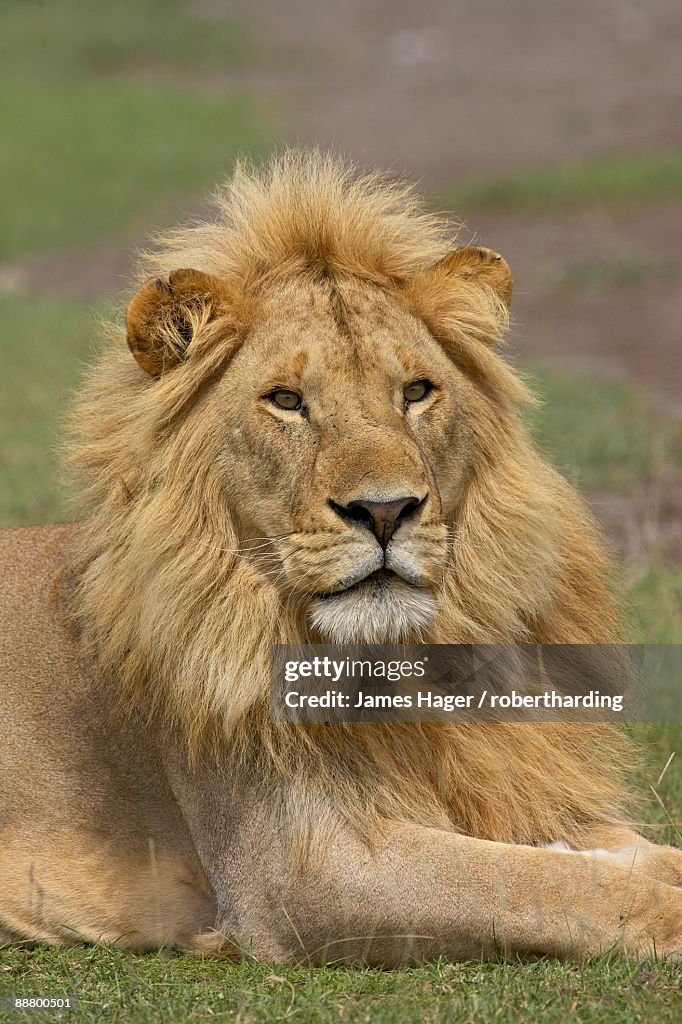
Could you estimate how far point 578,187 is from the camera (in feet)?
57.5

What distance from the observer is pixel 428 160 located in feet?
69.3

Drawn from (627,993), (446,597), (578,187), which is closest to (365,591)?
(446,597)

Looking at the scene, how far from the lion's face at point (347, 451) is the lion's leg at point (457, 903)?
0.49 meters

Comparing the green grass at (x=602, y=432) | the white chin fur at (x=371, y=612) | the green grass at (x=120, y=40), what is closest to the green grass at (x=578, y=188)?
the green grass at (x=602, y=432)

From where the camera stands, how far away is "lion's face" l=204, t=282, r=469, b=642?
3.07 m

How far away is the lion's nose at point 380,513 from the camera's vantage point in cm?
303

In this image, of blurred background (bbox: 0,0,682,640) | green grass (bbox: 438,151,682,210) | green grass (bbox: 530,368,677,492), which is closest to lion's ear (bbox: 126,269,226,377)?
blurred background (bbox: 0,0,682,640)

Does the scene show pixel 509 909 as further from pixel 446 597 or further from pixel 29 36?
pixel 29 36

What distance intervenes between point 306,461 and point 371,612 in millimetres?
362

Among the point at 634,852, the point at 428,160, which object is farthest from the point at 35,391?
the point at 428,160

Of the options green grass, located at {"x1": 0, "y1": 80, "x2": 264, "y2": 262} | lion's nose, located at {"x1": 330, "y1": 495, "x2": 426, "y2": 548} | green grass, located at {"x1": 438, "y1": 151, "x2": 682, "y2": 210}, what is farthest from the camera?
green grass, located at {"x1": 0, "y1": 80, "x2": 264, "y2": 262}

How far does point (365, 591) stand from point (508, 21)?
1246 inches

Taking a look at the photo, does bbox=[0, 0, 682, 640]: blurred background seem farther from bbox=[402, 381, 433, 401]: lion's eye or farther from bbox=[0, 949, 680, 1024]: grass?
bbox=[0, 949, 680, 1024]: grass

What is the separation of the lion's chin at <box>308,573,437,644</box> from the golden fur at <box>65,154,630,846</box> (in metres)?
0.09
